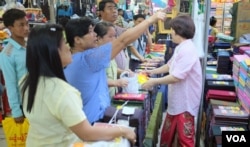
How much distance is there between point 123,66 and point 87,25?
1221mm

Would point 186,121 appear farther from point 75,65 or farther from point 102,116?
point 75,65

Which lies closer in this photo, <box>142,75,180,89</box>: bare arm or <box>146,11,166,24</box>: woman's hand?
<box>146,11,166,24</box>: woman's hand

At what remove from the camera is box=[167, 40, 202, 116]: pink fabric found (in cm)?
281

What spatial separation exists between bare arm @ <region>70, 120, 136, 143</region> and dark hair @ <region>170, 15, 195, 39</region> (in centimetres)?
143

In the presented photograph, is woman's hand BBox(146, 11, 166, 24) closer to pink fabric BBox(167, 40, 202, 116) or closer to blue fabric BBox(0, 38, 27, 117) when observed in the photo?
pink fabric BBox(167, 40, 202, 116)

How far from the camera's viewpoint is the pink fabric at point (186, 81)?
2.81 meters

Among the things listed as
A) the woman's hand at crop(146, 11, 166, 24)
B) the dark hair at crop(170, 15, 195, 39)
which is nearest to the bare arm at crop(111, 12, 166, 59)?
the woman's hand at crop(146, 11, 166, 24)

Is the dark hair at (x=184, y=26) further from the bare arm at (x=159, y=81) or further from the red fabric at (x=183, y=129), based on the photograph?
the red fabric at (x=183, y=129)

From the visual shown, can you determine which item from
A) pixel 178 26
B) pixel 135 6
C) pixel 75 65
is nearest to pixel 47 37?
pixel 75 65

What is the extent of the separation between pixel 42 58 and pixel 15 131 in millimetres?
1464

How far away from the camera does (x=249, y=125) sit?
106 inches

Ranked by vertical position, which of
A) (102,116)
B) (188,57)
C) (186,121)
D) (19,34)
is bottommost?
(186,121)

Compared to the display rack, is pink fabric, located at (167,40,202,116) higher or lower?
lower

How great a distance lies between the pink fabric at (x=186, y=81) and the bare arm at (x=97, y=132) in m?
1.28
